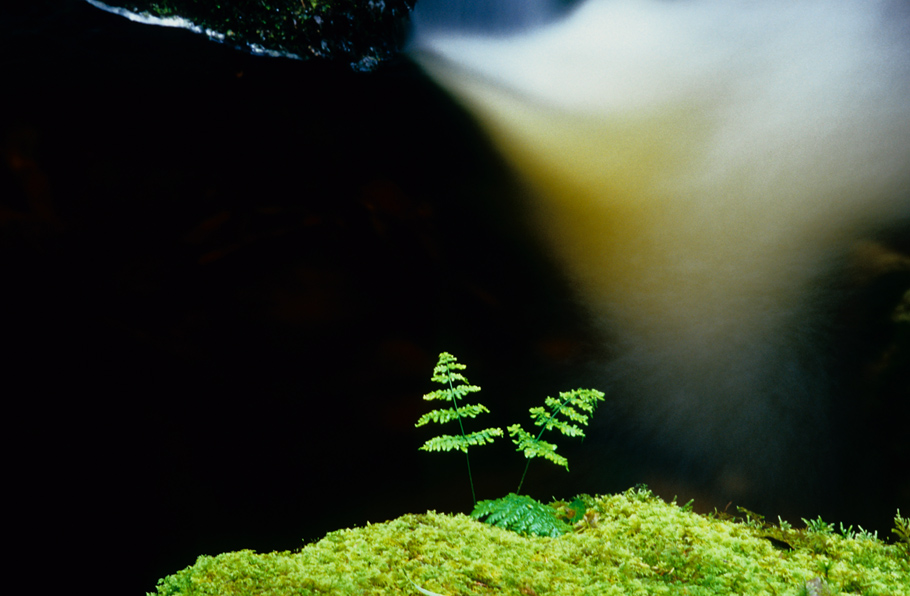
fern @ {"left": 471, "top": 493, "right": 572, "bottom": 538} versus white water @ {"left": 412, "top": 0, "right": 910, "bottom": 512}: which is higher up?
white water @ {"left": 412, "top": 0, "right": 910, "bottom": 512}

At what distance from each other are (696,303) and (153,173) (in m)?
4.79

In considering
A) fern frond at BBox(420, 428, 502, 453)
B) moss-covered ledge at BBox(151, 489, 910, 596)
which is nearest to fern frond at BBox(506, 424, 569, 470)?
fern frond at BBox(420, 428, 502, 453)

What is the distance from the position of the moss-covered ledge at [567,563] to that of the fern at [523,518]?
5cm

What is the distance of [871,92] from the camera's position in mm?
3381

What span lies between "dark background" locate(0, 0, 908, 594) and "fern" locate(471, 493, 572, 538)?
59 cm

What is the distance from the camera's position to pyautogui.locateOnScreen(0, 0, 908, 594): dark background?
2.35 meters

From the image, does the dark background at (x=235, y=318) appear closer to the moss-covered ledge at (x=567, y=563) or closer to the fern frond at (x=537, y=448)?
the fern frond at (x=537, y=448)

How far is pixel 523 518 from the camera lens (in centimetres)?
191

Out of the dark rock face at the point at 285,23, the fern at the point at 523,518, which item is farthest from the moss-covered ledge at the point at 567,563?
the dark rock face at the point at 285,23

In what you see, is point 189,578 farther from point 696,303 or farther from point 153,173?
point 696,303

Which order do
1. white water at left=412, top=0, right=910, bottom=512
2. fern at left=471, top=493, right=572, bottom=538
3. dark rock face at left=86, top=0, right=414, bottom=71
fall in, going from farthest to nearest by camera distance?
dark rock face at left=86, top=0, right=414, bottom=71
white water at left=412, top=0, right=910, bottom=512
fern at left=471, top=493, right=572, bottom=538

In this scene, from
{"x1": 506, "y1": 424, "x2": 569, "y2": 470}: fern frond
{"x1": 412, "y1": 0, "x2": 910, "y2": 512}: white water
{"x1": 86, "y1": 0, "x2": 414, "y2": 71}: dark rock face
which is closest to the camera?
{"x1": 506, "y1": 424, "x2": 569, "y2": 470}: fern frond

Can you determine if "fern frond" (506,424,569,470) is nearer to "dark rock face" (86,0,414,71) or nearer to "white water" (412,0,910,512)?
"white water" (412,0,910,512)

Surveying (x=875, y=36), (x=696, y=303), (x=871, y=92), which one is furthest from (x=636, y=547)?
(x=875, y=36)
